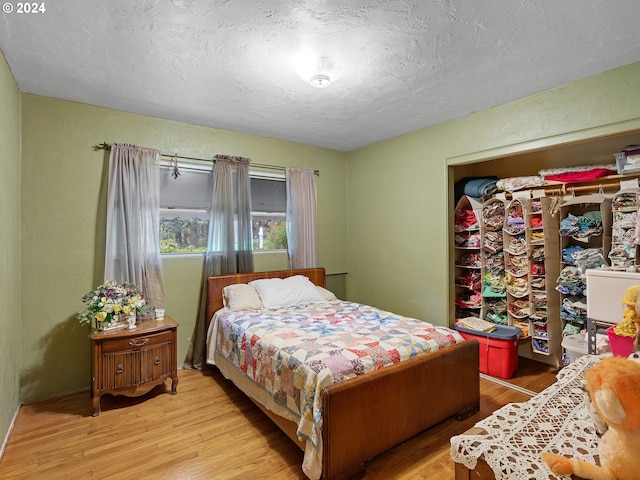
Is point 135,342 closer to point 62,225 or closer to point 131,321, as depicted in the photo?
point 131,321

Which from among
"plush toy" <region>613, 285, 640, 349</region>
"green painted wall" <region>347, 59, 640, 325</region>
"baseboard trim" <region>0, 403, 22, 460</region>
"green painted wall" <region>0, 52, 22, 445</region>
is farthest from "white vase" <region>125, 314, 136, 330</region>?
"plush toy" <region>613, 285, 640, 349</region>

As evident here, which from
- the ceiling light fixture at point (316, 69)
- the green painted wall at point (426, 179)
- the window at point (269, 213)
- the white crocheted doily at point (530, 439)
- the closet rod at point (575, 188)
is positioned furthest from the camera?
the window at point (269, 213)

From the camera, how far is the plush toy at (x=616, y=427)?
0.84 meters

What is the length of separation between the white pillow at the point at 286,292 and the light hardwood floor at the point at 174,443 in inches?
36.9

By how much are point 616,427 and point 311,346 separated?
1.62 m

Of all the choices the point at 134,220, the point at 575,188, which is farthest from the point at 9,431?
the point at 575,188

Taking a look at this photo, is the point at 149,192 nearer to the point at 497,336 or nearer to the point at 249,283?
the point at 249,283

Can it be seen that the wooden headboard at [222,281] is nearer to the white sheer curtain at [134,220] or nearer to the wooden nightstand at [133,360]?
the white sheer curtain at [134,220]

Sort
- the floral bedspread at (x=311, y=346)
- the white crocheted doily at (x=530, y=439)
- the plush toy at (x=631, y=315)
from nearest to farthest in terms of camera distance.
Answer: the white crocheted doily at (x=530, y=439), the plush toy at (x=631, y=315), the floral bedspread at (x=311, y=346)

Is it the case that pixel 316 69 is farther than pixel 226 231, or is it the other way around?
pixel 226 231

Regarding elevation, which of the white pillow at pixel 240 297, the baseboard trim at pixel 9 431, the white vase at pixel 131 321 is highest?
the white pillow at pixel 240 297

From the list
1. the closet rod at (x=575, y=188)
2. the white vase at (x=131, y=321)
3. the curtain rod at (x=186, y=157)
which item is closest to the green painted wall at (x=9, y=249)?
the curtain rod at (x=186, y=157)

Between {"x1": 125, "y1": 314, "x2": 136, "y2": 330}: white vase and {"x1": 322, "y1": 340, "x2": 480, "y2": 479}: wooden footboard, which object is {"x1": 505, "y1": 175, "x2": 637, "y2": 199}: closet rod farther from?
{"x1": 125, "y1": 314, "x2": 136, "y2": 330}: white vase

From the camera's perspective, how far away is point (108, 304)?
2.68 m
